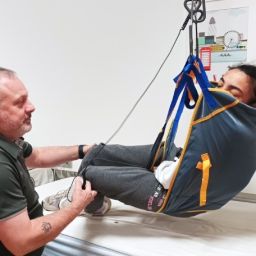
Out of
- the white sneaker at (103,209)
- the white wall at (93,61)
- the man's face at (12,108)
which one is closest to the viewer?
the man's face at (12,108)

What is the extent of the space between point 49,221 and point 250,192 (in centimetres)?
114

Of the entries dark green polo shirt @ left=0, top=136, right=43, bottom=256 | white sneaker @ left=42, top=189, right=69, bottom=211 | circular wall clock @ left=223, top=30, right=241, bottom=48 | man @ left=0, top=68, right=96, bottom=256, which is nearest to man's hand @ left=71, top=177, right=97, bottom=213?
man @ left=0, top=68, right=96, bottom=256

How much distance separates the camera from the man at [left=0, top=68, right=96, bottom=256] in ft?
3.71

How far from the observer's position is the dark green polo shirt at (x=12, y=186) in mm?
1132

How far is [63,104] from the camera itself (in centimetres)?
242

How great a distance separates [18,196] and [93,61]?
49.5 inches

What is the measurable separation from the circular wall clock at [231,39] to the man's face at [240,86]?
0.37m

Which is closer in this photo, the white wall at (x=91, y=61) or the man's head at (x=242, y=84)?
the man's head at (x=242, y=84)

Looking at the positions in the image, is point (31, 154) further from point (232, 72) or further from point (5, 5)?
point (5, 5)

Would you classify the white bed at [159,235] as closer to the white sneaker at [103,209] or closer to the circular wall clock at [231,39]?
the white sneaker at [103,209]

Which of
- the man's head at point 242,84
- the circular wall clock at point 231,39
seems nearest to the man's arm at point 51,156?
the man's head at point 242,84

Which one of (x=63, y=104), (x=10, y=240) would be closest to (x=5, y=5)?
(x=63, y=104)

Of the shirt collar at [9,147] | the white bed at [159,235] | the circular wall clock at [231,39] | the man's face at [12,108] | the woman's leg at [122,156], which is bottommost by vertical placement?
the white bed at [159,235]

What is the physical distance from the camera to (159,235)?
1.44m
